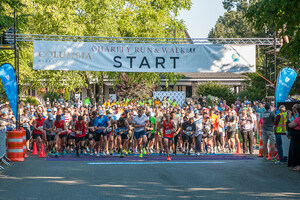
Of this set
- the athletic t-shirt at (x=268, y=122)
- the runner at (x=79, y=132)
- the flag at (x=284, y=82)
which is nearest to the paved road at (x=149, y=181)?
the athletic t-shirt at (x=268, y=122)

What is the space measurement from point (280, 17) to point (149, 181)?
758cm

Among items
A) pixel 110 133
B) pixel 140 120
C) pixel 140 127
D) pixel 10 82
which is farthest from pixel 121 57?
pixel 10 82

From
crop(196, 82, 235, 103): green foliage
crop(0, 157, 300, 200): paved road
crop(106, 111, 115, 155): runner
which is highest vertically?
crop(196, 82, 235, 103): green foliage

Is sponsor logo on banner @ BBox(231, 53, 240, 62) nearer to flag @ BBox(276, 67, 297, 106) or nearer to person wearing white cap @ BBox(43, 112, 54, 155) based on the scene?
flag @ BBox(276, 67, 297, 106)

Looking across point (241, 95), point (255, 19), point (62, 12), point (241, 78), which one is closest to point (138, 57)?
point (255, 19)

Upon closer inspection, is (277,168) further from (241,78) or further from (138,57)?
(241,78)

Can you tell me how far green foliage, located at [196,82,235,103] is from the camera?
4447 centimetres

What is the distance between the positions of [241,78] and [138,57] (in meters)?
33.7

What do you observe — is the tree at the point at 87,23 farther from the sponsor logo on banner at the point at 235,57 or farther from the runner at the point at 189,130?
the sponsor logo on banner at the point at 235,57

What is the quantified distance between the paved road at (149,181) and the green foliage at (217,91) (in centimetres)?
2900

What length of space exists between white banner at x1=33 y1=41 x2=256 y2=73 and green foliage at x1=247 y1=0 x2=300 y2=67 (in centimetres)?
370

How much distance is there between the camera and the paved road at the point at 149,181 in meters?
9.55

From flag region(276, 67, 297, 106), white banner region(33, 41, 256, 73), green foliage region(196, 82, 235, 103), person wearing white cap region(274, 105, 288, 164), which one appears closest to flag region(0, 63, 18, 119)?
white banner region(33, 41, 256, 73)

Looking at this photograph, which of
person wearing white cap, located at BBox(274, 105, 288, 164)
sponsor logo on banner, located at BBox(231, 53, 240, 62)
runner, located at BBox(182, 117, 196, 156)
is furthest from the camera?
sponsor logo on banner, located at BBox(231, 53, 240, 62)
